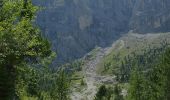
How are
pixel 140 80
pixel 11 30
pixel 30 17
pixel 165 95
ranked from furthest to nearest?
pixel 140 80
pixel 165 95
pixel 30 17
pixel 11 30

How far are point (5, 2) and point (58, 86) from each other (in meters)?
85.9

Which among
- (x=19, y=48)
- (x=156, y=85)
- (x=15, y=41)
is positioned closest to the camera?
(x=15, y=41)

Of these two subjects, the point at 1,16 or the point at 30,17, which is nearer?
the point at 1,16

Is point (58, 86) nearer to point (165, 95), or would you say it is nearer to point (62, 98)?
point (62, 98)

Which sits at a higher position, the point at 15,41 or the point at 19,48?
the point at 15,41

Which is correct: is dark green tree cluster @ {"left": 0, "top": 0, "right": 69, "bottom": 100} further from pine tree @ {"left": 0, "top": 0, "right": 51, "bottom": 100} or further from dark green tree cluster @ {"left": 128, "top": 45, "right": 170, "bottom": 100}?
dark green tree cluster @ {"left": 128, "top": 45, "right": 170, "bottom": 100}

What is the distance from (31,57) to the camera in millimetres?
28344

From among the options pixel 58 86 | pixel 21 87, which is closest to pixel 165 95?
pixel 58 86

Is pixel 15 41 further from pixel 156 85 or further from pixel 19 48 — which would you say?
pixel 156 85

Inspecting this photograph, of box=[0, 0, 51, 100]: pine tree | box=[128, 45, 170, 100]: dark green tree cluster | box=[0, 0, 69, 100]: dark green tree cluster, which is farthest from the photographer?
box=[128, 45, 170, 100]: dark green tree cluster

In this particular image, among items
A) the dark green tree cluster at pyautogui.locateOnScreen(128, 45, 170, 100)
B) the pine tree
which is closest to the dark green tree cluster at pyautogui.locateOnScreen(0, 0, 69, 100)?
the pine tree

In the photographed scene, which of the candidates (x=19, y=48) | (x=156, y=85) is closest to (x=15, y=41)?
(x=19, y=48)

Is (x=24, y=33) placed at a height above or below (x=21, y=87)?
above

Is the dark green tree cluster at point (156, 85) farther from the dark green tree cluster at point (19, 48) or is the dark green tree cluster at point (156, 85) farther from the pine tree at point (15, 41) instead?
the pine tree at point (15, 41)
